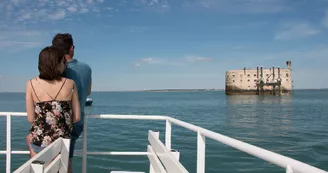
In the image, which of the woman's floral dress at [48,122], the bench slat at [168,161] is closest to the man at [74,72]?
the woman's floral dress at [48,122]

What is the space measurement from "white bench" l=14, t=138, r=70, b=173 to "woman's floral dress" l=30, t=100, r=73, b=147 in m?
0.12

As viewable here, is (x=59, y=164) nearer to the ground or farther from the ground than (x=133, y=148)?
farther from the ground

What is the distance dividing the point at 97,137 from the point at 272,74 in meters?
75.9

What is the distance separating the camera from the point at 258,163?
1030 cm

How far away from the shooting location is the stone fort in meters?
83.5

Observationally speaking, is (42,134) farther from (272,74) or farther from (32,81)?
(272,74)

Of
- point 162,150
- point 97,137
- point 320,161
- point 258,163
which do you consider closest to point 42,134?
point 162,150

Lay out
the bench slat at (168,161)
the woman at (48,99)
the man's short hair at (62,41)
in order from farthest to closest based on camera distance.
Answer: the man's short hair at (62,41)
the woman at (48,99)
the bench slat at (168,161)

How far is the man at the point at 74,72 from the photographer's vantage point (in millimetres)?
2965

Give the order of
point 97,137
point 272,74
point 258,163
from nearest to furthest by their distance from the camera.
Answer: point 258,163, point 97,137, point 272,74

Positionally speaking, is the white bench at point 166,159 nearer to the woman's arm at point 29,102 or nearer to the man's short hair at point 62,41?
the woman's arm at point 29,102

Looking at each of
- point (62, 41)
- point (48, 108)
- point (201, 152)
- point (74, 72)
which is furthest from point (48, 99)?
point (201, 152)

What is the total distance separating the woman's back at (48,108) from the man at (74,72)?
0.37m

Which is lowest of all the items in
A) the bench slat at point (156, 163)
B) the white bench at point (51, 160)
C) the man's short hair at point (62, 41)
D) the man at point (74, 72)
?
the bench slat at point (156, 163)
